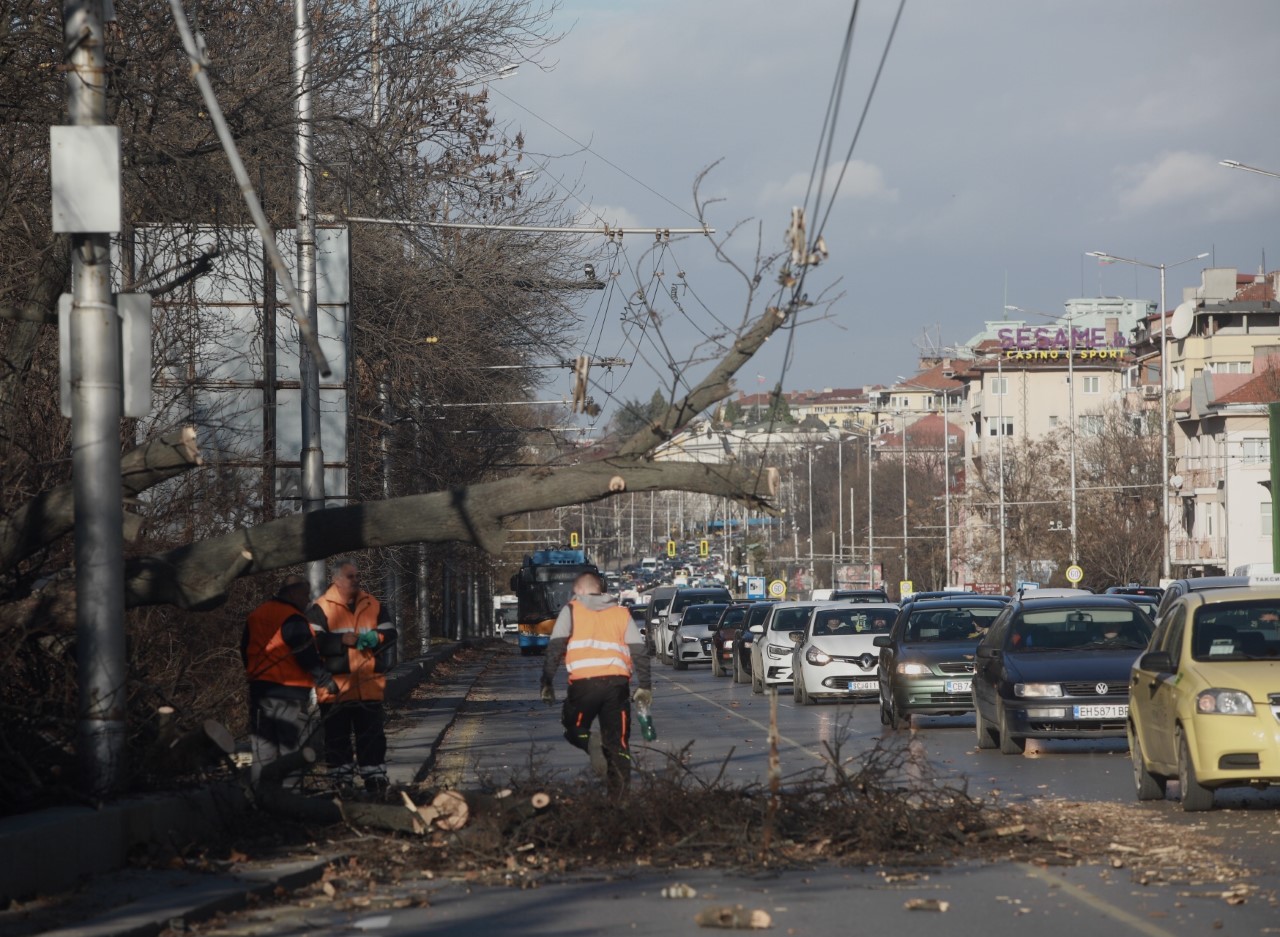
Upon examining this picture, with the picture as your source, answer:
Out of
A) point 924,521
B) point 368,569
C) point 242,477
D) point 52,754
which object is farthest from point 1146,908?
point 924,521

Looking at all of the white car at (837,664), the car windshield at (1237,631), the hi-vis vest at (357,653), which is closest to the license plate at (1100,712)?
the car windshield at (1237,631)

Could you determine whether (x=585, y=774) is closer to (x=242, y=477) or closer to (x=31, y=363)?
(x=31, y=363)

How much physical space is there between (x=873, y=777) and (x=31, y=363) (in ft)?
27.9

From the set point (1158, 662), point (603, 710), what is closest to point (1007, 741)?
point (1158, 662)

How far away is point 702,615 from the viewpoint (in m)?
50.3

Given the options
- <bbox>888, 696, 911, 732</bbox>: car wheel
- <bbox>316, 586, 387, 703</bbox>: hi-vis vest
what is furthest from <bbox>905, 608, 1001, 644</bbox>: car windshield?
<bbox>316, 586, 387, 703</bbox>: hi-vis vest

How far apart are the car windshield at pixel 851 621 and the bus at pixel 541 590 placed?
3549 centimetres

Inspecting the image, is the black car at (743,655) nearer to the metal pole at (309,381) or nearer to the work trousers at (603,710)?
the metal pole at (309,381)

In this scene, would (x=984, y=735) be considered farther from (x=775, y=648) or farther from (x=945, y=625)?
(x=775, y=648)

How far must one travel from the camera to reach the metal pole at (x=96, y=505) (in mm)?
10367

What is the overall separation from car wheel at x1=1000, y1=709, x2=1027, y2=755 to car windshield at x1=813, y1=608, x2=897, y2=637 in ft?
30.7

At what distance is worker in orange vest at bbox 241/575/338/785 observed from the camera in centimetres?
1284

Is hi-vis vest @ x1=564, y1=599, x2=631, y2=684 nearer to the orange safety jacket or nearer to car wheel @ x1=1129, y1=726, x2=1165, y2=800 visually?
the orange safety jacket

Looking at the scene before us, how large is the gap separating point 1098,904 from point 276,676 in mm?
6072
